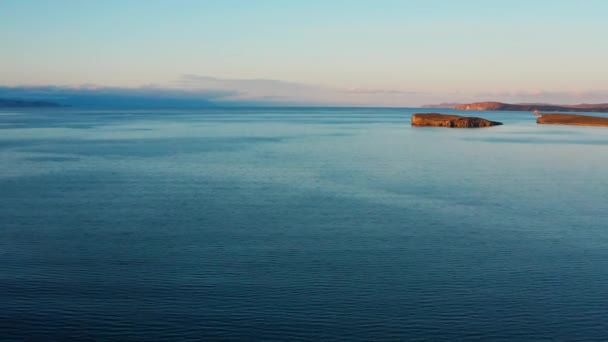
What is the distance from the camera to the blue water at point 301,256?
1487 centimetres

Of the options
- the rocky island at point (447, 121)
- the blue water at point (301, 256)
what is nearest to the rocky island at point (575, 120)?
the rocky island at point (447, 121)

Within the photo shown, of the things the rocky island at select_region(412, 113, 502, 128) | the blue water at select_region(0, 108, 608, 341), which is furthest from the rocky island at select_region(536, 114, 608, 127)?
the blue water at select_region(0, 108, 608, 341)

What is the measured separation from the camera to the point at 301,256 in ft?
66.5

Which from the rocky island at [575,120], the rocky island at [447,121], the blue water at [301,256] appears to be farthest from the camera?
the rocky island at [575,120]

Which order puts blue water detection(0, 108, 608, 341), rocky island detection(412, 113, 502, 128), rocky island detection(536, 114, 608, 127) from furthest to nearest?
rocky island detection(536, 114, 608, 127)
rocky island detection(412, 113, 502, 128)
blue water detection(0, 108, 608, 341)

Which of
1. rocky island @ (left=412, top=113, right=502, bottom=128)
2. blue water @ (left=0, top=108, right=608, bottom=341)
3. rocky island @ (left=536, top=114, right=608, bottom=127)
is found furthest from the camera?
rocky island @ (left=536, top=114, right=608, bottom=127)

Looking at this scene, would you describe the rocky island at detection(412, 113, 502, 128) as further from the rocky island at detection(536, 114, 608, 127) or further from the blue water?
the blue water

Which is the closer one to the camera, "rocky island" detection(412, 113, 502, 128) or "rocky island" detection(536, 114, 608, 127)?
Result: "rocky island" detection(412, 113, 502, 128)

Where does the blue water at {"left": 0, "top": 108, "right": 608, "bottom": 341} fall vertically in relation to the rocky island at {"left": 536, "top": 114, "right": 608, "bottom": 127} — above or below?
below

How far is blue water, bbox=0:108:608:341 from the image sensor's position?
48.8ft

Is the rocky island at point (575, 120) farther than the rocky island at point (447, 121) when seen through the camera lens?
Yes

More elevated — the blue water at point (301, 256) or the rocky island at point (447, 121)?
the rocky island at point (447, 121)

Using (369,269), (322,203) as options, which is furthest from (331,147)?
(369,269)

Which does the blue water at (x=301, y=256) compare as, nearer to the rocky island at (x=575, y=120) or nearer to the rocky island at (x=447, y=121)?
the rocky island at (x=447, y=121)
